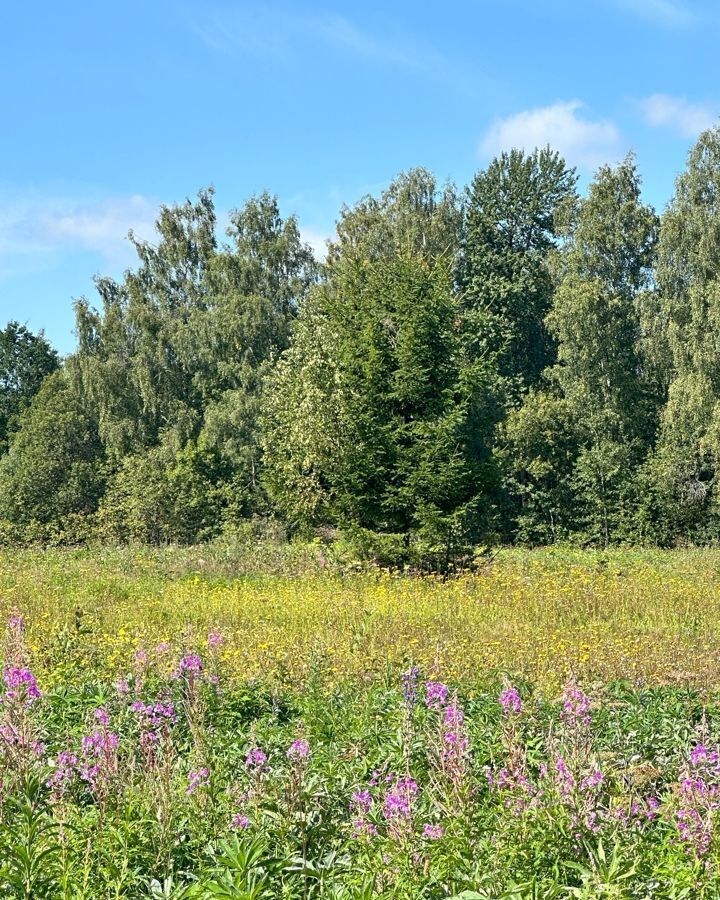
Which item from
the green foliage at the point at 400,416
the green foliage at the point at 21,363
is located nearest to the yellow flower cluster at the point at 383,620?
the green foliage at the point at 400,416

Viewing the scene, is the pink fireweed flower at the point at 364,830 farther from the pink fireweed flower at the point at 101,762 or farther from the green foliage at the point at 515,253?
the green foliage at the point at 515,253

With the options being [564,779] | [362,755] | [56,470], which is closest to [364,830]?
[564,779]

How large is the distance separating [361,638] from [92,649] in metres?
2.78

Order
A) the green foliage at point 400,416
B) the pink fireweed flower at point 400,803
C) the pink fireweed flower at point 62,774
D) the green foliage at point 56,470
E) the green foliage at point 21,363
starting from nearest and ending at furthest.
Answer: the pink fireweed flower at point 400,803, the pink fireweed flower at point 62,774, the green foliage at point 400,416, the green foliage at point 56,470, the green foliage at point 21,363

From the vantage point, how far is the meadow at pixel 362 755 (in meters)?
3.38

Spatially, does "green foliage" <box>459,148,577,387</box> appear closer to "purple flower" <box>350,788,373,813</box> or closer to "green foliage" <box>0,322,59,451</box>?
"green foliage" <box>0,322,59,451</box>

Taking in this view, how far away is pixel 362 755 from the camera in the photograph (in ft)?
17.2

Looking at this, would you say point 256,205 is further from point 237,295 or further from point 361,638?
point 361,638

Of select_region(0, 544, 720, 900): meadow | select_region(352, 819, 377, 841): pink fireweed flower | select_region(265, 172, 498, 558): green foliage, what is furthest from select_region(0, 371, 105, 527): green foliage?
select_region(352, 819, 377, 841): pink fireweed flower

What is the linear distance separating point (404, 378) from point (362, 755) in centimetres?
1260

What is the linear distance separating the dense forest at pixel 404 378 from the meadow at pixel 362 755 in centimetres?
700

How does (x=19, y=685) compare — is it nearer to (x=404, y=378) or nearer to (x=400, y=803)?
(x=400, y=803)

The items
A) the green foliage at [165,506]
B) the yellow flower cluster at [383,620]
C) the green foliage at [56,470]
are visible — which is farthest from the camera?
the green foliage at [56,470]

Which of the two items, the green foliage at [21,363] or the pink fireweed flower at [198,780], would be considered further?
the green foliage at [21,363]
